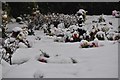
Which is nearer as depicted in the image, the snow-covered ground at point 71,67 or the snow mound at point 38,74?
the snow mound at point 38,74

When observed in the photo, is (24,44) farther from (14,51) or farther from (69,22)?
(69,22)

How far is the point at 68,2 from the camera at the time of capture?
1667cm

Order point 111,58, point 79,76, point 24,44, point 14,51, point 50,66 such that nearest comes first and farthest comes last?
1. point 79,76
2. point 50,66
3. point 111,58
4. point 14,51
5. point 24,44

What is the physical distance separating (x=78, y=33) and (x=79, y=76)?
4612mm

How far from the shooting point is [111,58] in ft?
18.0

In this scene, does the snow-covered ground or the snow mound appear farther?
the snow-covered ground

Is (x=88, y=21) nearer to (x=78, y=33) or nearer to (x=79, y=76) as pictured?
(x=78, y=33)

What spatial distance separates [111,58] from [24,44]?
9.23 ft

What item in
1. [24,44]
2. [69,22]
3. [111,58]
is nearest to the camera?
[111,58]

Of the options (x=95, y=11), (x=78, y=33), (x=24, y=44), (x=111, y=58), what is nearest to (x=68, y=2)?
(x=95, y=11)

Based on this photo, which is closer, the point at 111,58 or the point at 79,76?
the point at 79,76

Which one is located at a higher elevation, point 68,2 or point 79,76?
point 68,2

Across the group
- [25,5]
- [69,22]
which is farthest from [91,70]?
[25,5]

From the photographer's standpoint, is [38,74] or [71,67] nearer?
[38,74]
